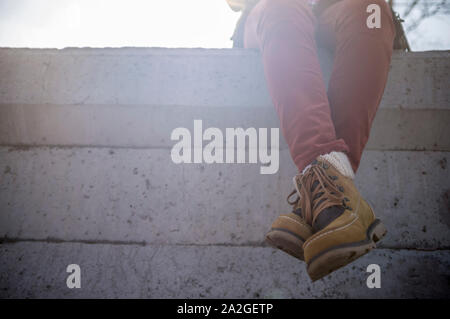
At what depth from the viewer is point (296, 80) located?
0.81m

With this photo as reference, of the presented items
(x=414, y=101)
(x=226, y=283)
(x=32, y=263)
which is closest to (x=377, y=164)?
(x=414, y=101)

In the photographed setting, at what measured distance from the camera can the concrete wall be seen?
3.42 feet

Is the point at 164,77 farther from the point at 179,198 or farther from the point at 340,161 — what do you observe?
the point at 340,161

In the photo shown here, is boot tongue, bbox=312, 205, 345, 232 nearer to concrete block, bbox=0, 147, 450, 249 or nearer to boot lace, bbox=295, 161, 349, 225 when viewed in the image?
boot lace, bbox=295, 161, 349, 225

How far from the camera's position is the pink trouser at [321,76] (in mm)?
771

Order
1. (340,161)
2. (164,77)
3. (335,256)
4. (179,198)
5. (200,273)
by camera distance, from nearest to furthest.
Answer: (335,256) → (340,161) → (200,273) → (179,198) → (164,77)

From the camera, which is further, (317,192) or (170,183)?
(170,183)

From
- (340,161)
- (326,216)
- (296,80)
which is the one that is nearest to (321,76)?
(296,80)

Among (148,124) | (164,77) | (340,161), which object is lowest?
(340,161)

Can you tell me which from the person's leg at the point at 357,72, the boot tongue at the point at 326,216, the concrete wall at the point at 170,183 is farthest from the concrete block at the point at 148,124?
the boot tongue at the point at 326,216

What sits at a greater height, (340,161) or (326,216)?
(340,161)

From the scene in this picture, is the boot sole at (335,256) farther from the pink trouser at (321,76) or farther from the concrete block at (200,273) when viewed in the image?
the concrete block at (200,273)

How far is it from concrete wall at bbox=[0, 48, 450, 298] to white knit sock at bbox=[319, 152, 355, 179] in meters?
0.41

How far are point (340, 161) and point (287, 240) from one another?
0.27 meters
